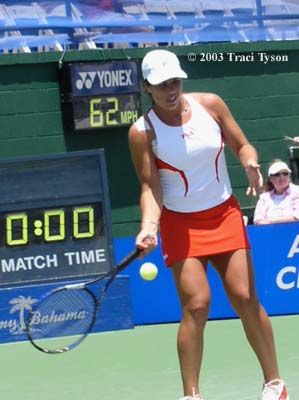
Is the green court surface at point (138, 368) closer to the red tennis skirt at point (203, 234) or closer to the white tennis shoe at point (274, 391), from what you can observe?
the white tennis shoe at point (274, 391)

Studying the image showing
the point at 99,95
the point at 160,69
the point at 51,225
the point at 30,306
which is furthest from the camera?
the point at 99,95

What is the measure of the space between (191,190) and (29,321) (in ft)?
3.14

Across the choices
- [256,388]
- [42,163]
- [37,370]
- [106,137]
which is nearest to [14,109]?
[106,137]

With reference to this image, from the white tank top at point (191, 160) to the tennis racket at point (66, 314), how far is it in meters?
0.47

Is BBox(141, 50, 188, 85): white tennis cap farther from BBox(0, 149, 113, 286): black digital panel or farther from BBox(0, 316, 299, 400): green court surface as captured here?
BBox(0, 149, 113, 286): black digital panel

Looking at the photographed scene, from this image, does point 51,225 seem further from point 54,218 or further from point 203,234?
point 203,234

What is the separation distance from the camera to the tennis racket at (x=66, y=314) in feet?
17.6

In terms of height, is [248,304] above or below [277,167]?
below

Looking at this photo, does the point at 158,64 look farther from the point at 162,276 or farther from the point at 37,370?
the point at 162,276

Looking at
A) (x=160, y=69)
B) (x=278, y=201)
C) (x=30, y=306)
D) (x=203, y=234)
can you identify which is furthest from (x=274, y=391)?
(x=278, y=201)

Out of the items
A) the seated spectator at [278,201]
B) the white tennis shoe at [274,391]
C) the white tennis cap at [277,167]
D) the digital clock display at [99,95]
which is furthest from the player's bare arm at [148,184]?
the digital clock display at [99,95]

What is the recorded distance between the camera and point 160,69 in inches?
197

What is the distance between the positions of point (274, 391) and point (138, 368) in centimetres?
187

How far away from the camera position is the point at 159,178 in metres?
5.15
